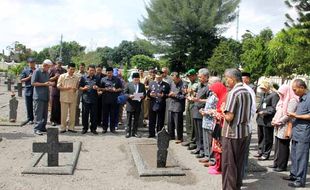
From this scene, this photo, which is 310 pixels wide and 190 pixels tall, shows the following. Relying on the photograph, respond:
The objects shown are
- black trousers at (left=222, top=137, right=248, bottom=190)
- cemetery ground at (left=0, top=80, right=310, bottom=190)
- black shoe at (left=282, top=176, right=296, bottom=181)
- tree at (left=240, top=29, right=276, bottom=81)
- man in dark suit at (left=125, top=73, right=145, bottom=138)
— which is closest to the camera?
black trousers at (left=222, top=137, right=248, bottom=190)

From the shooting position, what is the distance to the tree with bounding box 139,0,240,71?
4216 centimetres

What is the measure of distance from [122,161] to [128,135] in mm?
2941

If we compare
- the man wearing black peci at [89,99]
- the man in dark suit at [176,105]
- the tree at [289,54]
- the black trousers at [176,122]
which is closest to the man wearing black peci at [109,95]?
the man wearing black peci at [89,99]

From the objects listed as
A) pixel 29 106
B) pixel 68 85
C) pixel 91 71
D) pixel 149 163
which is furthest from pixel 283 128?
pixel 29 106

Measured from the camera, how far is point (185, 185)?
6953mm

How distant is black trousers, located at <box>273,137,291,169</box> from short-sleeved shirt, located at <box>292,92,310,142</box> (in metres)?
0.91

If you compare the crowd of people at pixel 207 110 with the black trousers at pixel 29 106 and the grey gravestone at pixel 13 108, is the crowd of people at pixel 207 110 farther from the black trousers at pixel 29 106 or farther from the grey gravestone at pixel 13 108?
the grey gravestone at pixel 13 108

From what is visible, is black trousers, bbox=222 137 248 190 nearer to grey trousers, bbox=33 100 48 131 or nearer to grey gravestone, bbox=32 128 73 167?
grey gravestone, bbox=32 128 73 167

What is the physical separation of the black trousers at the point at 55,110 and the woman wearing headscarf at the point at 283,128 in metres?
6.94

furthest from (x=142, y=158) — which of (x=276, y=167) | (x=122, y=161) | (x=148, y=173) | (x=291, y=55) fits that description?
(x=291, y=55)

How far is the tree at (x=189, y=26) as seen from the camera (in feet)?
138

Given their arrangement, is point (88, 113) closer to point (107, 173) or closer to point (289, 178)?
point (107, 173)

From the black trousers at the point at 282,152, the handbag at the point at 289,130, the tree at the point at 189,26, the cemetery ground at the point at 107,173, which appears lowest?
the cemetery ground at the point at 107,173

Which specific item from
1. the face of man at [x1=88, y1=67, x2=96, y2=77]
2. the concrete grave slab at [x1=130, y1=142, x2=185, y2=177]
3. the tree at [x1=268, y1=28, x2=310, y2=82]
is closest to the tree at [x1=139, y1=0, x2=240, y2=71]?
the tree at [x1=268, y1=28, x2=310, y2=82]
